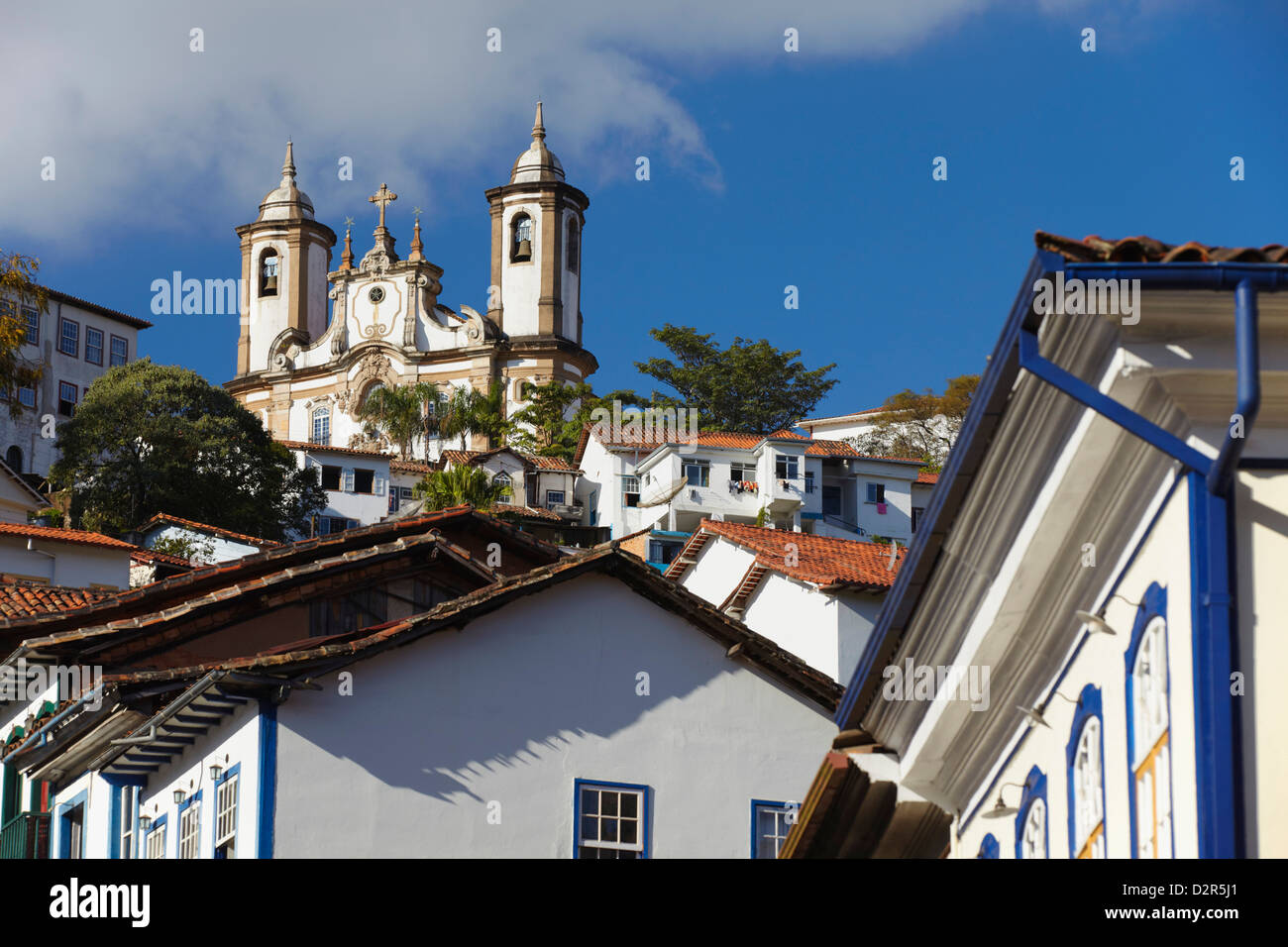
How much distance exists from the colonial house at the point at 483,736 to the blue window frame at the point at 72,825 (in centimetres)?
53

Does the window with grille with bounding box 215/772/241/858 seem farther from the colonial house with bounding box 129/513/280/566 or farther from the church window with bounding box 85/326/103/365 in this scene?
the church window with bounding box 85/326/103/365

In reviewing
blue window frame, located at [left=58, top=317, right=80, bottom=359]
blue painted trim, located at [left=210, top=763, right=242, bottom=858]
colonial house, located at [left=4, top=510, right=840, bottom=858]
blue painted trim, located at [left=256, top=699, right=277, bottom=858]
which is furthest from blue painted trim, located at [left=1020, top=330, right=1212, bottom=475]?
blue window frame, located at [left=58, top=317, right=80, bottom=359]

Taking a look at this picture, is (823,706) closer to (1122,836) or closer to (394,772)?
(394,772)

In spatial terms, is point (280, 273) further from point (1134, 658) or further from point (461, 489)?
point (1134, 658)

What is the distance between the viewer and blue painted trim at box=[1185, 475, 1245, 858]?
22.3ft

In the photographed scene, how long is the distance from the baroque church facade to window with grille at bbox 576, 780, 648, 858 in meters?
72.4

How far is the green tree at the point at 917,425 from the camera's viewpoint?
90.6 meters

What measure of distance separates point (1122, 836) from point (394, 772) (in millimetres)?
11089

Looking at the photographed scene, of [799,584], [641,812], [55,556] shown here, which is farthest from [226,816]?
[55,556]

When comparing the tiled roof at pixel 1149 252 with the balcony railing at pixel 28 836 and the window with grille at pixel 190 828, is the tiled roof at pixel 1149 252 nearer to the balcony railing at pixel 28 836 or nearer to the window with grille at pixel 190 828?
the window with grille at pixel 190 828

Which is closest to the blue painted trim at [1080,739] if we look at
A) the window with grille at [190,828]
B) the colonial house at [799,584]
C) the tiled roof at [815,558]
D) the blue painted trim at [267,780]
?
the blue painted trim at [267,780]

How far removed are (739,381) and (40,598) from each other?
70.8m

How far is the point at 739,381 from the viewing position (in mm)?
95938
